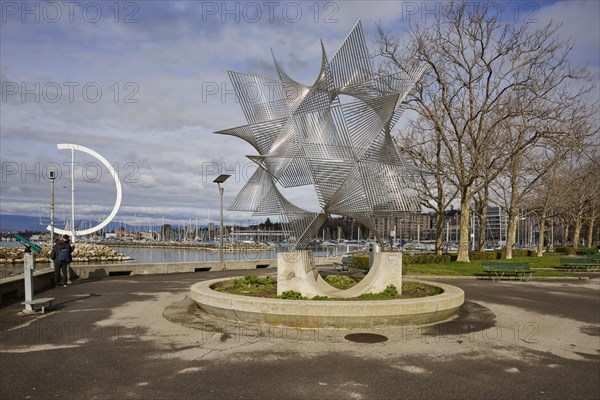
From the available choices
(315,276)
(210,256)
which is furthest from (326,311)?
(210,256)

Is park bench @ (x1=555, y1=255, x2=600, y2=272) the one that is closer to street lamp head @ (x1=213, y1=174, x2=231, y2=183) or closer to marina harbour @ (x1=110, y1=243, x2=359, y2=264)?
marina harbour @ (x1=110, y1=243, x2=359, y2=264)

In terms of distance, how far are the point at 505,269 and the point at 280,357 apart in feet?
61.5

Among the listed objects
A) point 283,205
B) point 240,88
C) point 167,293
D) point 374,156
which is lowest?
point 167,293

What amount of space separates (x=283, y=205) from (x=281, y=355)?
20.2 feet

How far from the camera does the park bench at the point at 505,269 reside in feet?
77.7

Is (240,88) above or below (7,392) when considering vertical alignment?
above

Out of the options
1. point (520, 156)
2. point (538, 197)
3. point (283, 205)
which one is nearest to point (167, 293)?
point (283, 205)

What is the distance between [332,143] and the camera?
14070mm

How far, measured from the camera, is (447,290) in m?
14.6

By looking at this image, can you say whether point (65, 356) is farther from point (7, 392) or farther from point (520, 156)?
point (520, 156)

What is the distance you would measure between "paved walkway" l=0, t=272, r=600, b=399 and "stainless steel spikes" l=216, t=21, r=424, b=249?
3849 millimetres

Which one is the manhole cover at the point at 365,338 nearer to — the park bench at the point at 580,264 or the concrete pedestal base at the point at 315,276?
the concrete pedestal base at the point at 315,276

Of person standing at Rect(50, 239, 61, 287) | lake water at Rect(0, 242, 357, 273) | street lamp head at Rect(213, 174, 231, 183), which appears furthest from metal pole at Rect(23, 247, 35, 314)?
lake water at Rect(0, 242, 357, 273)

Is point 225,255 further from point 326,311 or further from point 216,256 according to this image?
point 326,311
